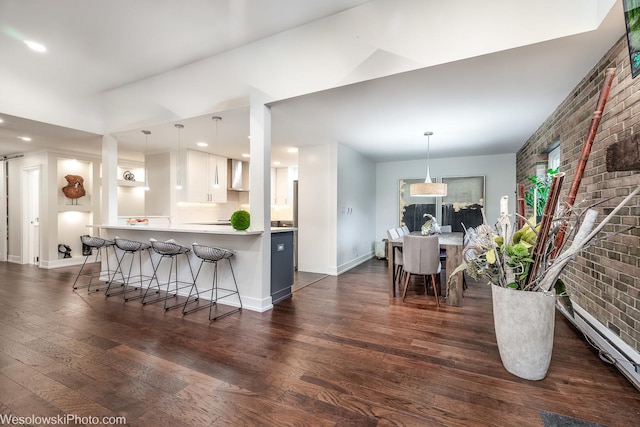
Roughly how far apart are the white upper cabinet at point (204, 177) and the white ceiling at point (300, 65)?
1238 millimetres

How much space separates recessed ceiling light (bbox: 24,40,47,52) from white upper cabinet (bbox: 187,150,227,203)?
2.71m

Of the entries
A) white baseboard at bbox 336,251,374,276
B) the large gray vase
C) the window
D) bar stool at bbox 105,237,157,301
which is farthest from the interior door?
the window

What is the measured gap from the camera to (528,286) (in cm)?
202

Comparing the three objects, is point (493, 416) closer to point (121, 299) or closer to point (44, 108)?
point (121, 299)

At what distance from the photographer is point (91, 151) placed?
620cm

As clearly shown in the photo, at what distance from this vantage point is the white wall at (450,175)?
6453 millimetres

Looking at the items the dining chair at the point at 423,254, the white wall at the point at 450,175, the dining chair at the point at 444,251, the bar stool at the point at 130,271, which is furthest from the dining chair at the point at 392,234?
the bar stool at the point at 130,271

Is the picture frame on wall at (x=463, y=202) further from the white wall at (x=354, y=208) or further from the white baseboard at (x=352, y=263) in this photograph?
the white baseboard at (x=352, y=263)

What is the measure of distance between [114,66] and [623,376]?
5.91 metres

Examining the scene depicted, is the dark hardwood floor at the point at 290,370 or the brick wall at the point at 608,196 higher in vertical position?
the brick wall at the point at 608,196

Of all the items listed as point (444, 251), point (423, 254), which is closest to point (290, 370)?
point (423, 254)

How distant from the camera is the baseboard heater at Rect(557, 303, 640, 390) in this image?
1940 mm

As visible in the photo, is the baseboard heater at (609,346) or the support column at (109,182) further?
the support column at (109,182)

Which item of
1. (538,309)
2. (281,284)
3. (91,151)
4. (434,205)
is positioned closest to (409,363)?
(538,309)
